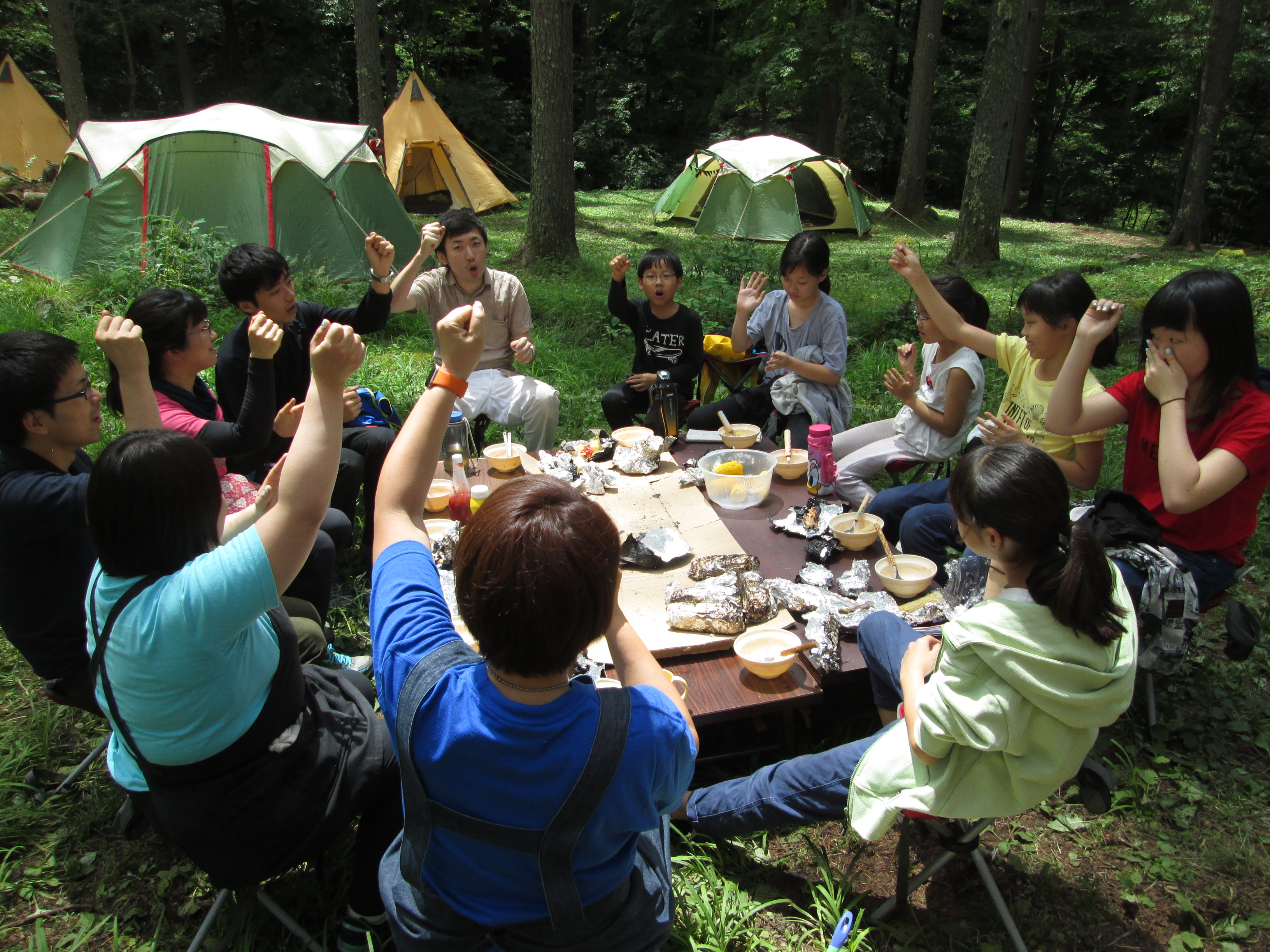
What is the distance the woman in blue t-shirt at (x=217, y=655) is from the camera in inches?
59.2

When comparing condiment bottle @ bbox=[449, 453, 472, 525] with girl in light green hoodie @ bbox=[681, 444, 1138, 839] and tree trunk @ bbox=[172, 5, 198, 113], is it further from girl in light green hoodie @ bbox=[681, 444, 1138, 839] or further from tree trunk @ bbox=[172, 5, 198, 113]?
tree trunk @ bbox=[172, 5, 198, 113]

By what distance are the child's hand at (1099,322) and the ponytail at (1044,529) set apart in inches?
48.2

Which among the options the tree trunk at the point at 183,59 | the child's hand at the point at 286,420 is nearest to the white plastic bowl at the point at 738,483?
the child's hand at the point at 286,420

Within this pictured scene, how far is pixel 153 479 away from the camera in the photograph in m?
1.54

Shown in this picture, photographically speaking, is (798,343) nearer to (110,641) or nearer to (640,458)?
(640,458)

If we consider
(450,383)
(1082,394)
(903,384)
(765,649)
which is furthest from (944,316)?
(450,383)

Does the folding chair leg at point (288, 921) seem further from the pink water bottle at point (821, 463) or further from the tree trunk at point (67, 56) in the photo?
the tree trunk at point (67, 56)

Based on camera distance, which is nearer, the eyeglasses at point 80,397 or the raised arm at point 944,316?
the eyeglasses at point 80,397

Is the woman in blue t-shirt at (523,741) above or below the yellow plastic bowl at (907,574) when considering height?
above

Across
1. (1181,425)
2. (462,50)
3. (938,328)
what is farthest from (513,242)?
(462,50)

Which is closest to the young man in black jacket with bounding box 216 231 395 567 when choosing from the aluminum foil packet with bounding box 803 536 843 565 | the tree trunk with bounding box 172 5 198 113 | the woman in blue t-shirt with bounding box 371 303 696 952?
the aluminum foil packet with bounding box 803 536 843 565

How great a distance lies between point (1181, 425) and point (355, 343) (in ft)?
7.85

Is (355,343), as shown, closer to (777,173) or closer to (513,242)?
(513,242)

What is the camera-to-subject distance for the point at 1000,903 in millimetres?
1915
